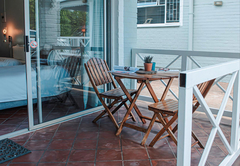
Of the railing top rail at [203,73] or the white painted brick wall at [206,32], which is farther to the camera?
the white painted brick wall at [206,32]

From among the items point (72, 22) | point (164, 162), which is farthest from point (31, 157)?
point (72, 22)

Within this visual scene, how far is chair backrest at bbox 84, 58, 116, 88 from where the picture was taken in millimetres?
3406

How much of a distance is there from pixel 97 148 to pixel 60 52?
148cm

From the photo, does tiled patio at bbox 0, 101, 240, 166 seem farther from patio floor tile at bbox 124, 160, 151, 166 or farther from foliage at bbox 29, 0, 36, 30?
foliage at bbox 29, 0, 36, 30

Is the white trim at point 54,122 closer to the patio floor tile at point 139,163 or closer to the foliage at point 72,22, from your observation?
the foliage at point 72,22

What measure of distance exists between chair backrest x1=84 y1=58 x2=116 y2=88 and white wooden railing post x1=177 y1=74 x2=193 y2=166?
201 centimetres

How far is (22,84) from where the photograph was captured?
13.1 feet

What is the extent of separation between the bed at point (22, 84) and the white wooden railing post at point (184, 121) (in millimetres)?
2252

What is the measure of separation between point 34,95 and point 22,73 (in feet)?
3.30

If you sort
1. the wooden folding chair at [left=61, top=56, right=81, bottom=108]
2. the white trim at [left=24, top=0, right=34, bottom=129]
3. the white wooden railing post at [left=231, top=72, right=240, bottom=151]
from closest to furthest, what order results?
the white wooden railing post at [left=231, top=72, right=240, bottom=151] → the white trim at [left=24, top=0, right=34, bottom=129] → the wooden folding chair at [left=61, top=56, right=81, bottom=108]

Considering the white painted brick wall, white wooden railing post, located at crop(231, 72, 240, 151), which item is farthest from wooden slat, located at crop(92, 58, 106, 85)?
the white painted brick wall

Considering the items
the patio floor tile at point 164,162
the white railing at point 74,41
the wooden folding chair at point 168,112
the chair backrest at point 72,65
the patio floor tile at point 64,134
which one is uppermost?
the white railing at point 74,41

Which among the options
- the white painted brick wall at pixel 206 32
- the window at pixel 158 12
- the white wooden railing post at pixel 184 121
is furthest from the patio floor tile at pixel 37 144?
the window at pixel 158 12

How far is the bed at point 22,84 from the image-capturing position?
11.2ft
